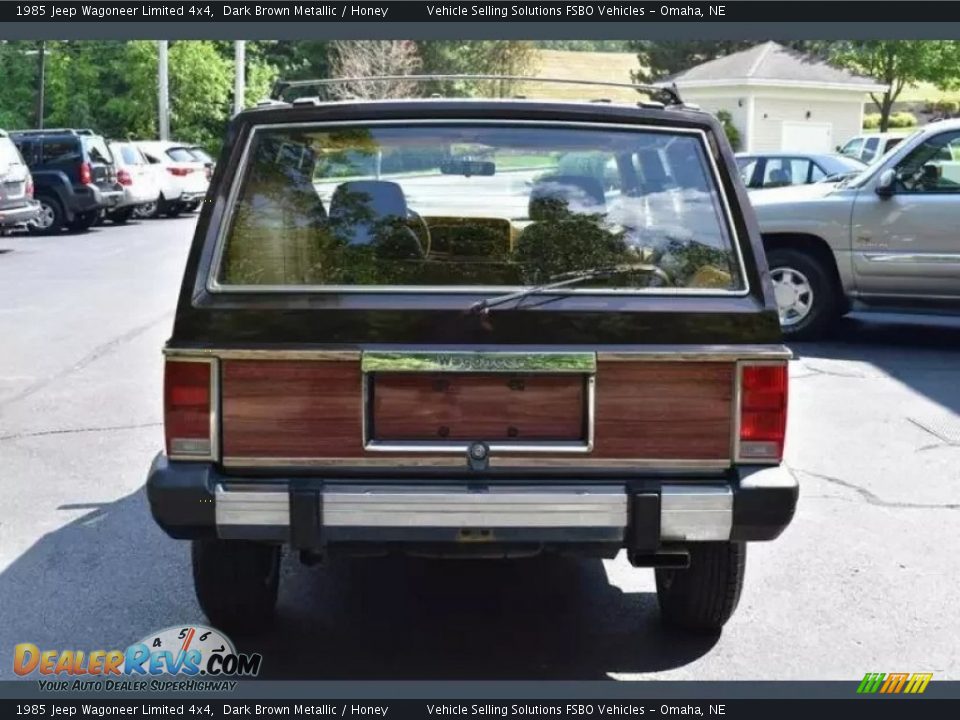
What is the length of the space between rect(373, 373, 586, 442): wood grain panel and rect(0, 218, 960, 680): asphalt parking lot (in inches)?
36.0

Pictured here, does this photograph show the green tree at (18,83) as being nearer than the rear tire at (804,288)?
No

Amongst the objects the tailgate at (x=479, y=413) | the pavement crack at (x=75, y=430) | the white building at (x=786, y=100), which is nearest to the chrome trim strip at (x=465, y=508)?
the tailgate at (x=479, y=413)

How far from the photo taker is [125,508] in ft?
20.3

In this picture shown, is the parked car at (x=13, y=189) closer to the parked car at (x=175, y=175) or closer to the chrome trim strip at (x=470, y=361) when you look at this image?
the parked car at (x=175, y=175)

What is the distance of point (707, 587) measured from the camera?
14.6 feet

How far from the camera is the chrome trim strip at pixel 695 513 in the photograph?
3.84 metres

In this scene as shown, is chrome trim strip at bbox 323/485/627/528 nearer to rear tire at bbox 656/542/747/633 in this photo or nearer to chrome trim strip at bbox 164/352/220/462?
chrome trim strip at bbox 164/352/220/462

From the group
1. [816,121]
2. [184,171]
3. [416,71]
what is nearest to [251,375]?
[184,171]

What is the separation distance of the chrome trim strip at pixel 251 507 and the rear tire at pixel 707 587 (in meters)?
1.41

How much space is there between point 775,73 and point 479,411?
42623 millimetres

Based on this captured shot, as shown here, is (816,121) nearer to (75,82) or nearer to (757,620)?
(75,82)

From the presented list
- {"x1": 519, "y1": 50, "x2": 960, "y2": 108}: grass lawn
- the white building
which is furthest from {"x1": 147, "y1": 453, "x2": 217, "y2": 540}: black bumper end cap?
{"x1": 519, "y1": 50, "x2": 960, "y2": 108}: grass lawn

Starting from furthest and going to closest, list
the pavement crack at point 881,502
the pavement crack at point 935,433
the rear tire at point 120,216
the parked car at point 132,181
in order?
the rear tire at point 120,216, the parked car at point 132,181, the pavement crack at point 935,433, the pavement crack at point 881,502

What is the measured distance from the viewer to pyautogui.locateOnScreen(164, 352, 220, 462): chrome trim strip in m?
3.84
